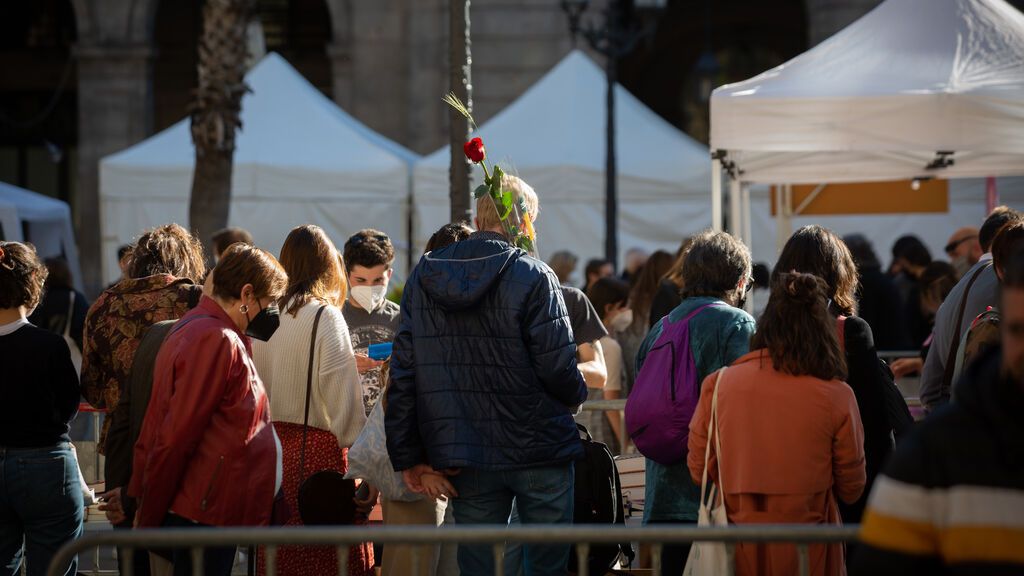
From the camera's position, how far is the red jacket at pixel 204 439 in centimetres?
451

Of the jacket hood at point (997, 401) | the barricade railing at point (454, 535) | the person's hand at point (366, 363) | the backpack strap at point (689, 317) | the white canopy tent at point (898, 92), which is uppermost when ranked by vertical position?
the white canopy tent at point (898, 92)

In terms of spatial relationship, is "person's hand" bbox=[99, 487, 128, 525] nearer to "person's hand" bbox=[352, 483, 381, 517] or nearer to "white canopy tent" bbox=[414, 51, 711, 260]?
"person's hand" bbox=[352, 483, 381, 517]

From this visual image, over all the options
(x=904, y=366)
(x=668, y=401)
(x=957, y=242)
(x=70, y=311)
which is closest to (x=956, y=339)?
(x=668, y=401)

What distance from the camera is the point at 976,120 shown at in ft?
25.0

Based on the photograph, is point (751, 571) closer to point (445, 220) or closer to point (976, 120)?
point (976, 120)

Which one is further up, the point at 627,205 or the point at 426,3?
the point at 426,3

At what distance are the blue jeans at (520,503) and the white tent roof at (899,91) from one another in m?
3.85

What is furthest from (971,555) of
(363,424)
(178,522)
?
(363,424)

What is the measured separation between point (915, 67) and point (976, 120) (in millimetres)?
652

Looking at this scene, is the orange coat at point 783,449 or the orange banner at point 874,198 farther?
the orange banner at point 874,198

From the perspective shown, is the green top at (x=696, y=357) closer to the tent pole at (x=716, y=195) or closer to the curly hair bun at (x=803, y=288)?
the curly hair bun at (x=803, y=288)

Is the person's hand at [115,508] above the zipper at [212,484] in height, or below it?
below

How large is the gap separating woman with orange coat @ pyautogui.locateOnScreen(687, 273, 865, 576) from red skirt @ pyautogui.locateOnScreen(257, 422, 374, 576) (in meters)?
1.63

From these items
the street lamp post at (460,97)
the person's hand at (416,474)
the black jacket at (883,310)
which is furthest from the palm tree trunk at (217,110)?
the person's hand at (416,474)
